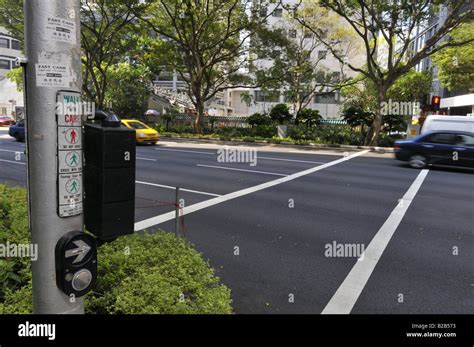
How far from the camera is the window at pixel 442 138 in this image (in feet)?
50.4

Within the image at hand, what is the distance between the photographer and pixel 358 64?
61.6m

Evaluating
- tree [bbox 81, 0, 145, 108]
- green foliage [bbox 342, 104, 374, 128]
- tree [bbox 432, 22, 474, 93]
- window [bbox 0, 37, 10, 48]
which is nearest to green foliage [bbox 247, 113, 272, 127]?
green foliage [bbox 342, 104, 374, 128]

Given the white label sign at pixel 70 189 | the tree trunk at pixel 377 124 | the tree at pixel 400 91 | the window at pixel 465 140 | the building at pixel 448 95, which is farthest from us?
the tree at pixel 400 91

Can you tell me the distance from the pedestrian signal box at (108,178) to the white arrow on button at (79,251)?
9cm

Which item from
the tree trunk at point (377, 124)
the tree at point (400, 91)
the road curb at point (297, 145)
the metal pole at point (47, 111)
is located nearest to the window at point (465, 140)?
the road curb at point (297, 145)

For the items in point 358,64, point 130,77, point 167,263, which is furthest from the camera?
point 358,64

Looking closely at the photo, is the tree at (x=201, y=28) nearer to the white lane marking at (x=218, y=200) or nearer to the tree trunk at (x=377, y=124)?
the tree trunk at (x=377, y=124)

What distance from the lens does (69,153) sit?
7.20 feet

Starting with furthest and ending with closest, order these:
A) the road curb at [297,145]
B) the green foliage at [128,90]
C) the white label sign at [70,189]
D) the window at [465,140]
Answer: the green foliage at [128,90] → the road curb at [297,145] → the window at [465,140] → the white label sign at [70,189]

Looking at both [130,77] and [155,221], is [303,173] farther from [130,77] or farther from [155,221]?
[130,77]

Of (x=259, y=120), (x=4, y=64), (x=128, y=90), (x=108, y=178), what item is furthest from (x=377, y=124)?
(x=4, y=64)

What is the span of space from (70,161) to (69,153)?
0.15 ft

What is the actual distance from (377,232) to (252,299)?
3694 mm
